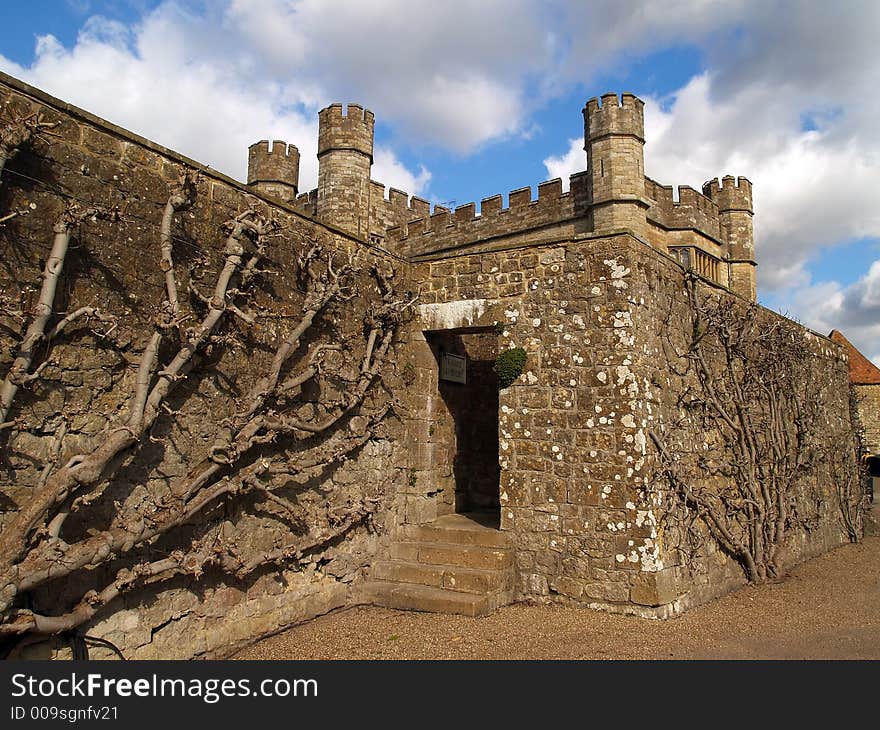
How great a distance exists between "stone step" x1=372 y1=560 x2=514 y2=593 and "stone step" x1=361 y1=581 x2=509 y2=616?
62 millimetres

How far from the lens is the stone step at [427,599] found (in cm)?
599

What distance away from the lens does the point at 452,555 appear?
664cm

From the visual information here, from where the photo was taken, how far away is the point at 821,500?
34.1 ft

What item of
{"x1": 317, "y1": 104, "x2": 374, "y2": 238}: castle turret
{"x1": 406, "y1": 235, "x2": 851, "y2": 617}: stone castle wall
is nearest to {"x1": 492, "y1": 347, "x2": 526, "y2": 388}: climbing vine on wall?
{"x1": 406, "y1": 235, "x2": 851, "y2": 617}: stone castle wall

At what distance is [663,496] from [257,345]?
397 centimetres

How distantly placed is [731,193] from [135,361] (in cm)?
2455

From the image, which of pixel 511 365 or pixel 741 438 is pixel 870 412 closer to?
pixel 741 438

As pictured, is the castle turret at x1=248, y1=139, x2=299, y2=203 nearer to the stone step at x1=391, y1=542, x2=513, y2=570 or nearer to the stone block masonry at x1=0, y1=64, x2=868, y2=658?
the stone block masonry at x1=0, y1=64, x2=868, y2=658

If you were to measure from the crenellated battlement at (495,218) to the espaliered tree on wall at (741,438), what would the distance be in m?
10.3

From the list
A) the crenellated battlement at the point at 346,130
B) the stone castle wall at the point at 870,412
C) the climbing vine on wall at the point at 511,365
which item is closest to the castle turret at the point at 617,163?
the crenellated battlement at the point at 346,130

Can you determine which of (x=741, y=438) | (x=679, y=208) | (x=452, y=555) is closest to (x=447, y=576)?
(x=452, y=555)

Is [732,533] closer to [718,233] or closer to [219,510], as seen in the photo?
[219,510]

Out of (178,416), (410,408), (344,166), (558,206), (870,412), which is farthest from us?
(870,412)

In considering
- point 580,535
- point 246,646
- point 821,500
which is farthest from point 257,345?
point 821,500
